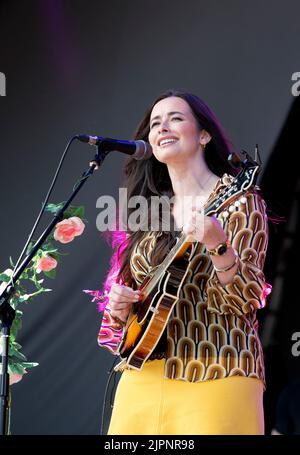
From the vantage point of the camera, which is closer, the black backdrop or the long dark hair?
the long dark hair

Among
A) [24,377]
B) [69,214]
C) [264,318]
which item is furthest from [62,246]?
[264,318]

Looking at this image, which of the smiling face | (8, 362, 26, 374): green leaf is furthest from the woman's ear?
(8, 362, 26, 374): green leaf

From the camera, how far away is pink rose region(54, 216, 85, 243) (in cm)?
301

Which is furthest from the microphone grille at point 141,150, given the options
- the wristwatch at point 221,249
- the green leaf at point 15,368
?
the green leaf at point 15,368

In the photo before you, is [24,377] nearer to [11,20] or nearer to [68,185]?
[68,185]

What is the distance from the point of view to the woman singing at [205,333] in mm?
2191

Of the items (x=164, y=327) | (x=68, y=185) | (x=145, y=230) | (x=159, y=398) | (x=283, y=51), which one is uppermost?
(x=283, y=51)

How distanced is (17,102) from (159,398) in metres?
2.34

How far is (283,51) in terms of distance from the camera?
11.6 ft

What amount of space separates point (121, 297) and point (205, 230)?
0.40 m

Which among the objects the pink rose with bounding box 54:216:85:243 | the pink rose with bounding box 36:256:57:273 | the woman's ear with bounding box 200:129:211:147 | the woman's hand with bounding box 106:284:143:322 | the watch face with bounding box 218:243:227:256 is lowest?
the woman's hand with bounding box 106:284:143:322

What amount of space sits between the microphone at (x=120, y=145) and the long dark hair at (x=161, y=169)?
0.28 metres

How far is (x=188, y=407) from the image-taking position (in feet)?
7.26

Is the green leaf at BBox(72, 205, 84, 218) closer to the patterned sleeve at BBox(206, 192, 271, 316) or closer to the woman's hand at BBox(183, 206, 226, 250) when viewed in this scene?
the patterned sleeve at BBox(206, 192, 271, 316)
